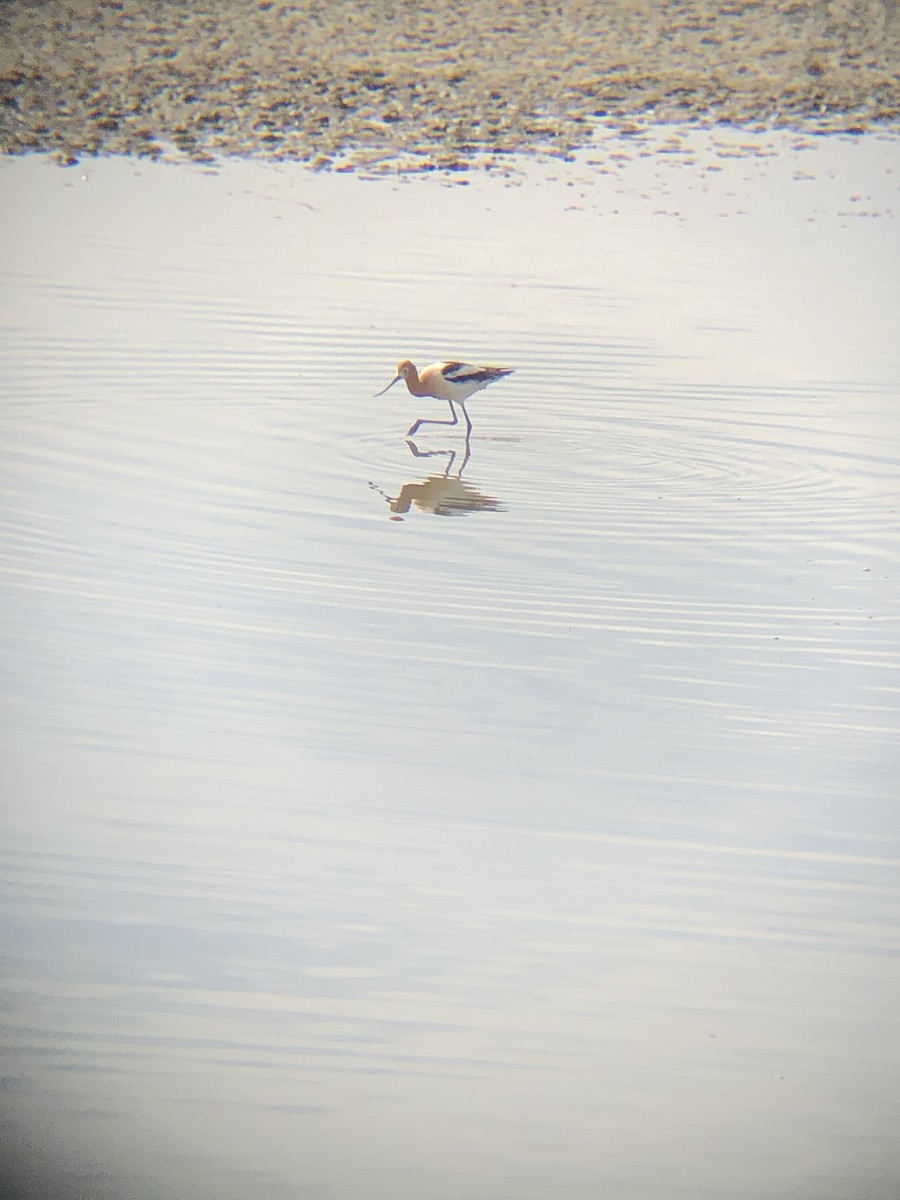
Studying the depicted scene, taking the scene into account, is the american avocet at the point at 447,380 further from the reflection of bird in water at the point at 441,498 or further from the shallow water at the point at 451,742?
the reflection of bird in water at the point at 441,498

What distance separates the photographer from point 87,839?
468 centimetres

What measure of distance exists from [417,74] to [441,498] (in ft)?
27.7

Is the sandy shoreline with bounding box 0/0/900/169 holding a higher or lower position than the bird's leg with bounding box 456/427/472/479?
lower

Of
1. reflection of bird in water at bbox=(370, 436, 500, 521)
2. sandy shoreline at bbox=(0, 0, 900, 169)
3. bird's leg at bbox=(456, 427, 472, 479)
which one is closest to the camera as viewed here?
reflection of bird in water at bbox=(370, 436, 500, 521)

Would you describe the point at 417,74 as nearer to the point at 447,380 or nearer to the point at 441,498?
the point at 447,380

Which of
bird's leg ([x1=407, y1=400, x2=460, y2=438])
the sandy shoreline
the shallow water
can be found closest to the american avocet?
bird's leg ([x1=407, y1=400, x2=460, y2=438])

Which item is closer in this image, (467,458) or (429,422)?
(467,458)

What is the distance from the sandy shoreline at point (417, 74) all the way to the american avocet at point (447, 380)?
186 inches

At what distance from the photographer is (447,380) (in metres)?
8.51

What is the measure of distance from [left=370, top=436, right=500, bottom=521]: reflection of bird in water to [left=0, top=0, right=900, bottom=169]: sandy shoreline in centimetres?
591

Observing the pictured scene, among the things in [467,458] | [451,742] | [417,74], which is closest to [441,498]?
[467,458]

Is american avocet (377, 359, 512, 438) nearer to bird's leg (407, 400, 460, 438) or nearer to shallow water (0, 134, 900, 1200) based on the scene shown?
bird's leg (407, 400, 460, 438)

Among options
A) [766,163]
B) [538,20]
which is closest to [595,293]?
[766,163]

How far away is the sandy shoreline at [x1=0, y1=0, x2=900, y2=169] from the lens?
13.5m
